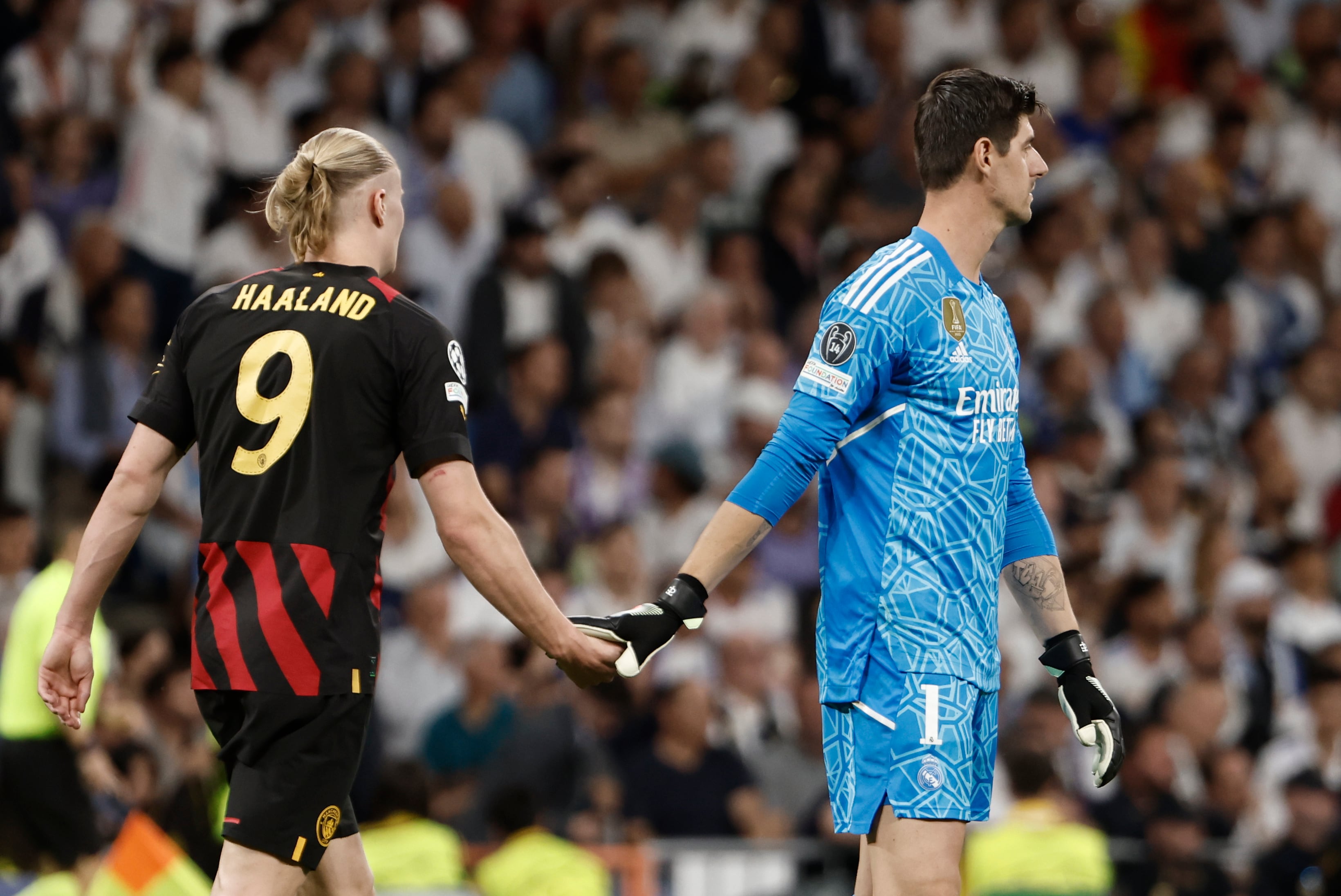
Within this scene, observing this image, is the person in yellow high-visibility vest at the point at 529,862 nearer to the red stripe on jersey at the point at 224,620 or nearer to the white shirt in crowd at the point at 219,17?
the red stripe on jersey at the point at 224,620

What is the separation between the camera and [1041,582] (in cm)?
482

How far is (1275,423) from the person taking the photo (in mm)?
12758

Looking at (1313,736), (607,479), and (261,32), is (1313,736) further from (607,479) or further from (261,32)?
(261,32)

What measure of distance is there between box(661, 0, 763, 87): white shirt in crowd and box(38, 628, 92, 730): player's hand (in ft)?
30.2

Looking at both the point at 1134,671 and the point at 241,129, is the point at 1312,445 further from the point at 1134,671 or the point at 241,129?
the point at 241,129

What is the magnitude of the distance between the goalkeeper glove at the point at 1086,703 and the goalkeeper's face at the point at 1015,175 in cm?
123

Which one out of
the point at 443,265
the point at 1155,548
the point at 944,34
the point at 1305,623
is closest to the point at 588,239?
the point at 443,265

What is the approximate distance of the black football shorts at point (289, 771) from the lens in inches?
163

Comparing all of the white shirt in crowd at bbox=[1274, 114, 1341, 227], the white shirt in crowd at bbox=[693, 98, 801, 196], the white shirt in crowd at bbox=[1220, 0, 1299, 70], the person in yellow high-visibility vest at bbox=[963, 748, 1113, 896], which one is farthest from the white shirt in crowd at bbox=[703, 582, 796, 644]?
the white shirt in crowd at bbox=[1220, 0, 1299, 70]

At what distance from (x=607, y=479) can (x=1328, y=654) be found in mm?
4730

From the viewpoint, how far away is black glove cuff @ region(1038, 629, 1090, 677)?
4.79m

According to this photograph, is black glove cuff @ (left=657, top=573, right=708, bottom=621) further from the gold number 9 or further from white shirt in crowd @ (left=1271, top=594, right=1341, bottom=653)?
white shirt in crowd @ (left=1271, top=594, right=1341, bottom=653)

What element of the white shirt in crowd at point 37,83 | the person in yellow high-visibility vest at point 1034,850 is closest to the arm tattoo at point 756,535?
the person in yellow high-visibility vest at point 1034,850

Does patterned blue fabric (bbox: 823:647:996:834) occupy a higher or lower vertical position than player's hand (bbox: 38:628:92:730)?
lower
